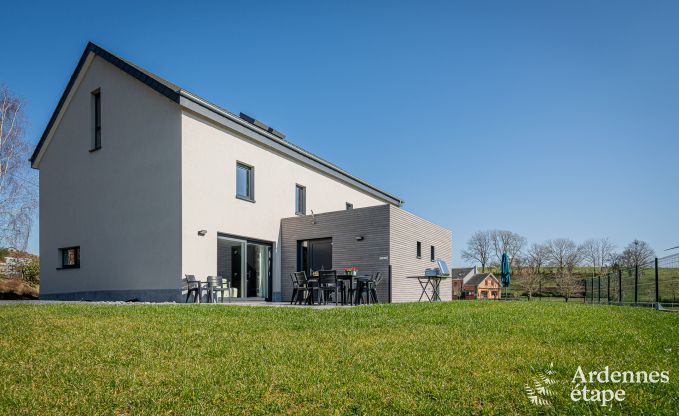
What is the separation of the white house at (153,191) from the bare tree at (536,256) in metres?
43.1

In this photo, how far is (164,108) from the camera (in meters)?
14.4

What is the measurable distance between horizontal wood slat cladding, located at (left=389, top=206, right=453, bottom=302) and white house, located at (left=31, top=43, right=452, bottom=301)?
0.54ft

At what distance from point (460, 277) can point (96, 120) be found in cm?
5392

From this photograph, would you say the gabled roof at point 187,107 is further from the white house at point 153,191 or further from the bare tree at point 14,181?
the bare tree at point 14,181

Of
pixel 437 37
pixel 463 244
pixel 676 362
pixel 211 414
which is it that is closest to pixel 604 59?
pixel 437 37

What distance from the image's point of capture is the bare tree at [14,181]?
2144 centimetres

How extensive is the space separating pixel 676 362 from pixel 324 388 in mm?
3388

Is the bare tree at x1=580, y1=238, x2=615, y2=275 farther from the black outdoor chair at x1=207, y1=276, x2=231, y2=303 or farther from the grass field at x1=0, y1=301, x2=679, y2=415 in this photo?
the grass field at x1=0, y1=301, x2=679, y2=415

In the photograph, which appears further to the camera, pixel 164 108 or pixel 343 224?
pixel 343 224

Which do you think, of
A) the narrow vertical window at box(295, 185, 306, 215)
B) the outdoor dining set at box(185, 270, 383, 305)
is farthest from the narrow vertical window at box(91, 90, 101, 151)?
the narrow vertical window at box(295, 185, 306, 215)

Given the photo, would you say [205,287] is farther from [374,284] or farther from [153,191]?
[374,284]

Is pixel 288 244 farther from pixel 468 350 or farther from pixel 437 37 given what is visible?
pixel 468 350

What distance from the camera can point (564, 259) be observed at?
56.6 m

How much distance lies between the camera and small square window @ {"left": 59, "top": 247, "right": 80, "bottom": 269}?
1644 cm
